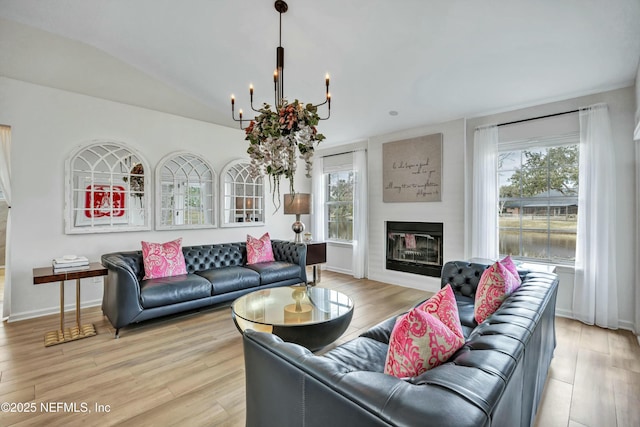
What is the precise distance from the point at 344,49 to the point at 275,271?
291cm

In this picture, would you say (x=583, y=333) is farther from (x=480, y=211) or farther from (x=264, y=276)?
(x=264, y=276)

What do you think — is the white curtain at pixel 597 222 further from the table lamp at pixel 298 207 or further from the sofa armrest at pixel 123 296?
the sofa armrest at pixel 123 296

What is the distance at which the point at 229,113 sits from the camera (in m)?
5.04

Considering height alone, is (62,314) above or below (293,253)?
below

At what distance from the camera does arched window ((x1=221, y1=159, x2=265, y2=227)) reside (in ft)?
17.1

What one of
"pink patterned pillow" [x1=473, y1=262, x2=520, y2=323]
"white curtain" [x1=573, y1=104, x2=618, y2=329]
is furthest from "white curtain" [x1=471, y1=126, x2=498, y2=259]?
"pink patterned pillow" [x1=473, y1=262, x2=520, y2=323]

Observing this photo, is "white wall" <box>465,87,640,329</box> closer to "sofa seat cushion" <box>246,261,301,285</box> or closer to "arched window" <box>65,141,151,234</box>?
"sofa seat cushion" <box>246,261,301,285</box>

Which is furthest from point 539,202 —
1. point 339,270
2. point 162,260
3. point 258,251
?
point 162,260

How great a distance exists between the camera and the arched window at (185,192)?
451 centimetres

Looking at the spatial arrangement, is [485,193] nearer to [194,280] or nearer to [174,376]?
[194,280]

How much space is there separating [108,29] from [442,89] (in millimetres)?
3948

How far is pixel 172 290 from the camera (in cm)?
324

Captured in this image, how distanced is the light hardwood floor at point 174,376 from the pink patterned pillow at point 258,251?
3.94ft

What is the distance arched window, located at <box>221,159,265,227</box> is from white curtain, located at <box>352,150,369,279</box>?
1817mm
